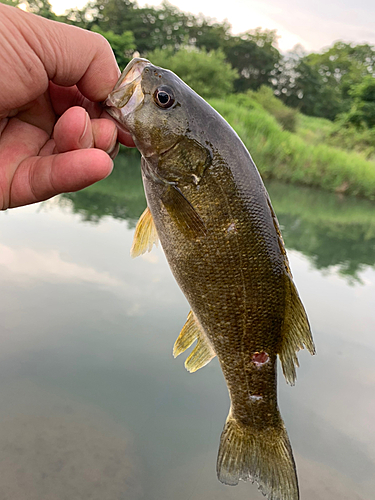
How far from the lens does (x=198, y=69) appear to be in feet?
69.2

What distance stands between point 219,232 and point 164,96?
0.51 metres

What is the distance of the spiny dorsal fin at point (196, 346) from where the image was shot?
1.52m

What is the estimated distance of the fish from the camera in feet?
4.31

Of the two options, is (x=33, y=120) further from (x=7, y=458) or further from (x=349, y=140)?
(x=349, y=140)

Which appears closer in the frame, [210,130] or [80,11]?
[210,130]

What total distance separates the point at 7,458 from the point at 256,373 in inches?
79.1

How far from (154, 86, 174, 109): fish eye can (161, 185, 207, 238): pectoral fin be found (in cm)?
28

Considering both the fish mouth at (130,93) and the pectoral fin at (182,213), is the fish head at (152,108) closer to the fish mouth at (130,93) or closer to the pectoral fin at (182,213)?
the fish mouth at (130,93)

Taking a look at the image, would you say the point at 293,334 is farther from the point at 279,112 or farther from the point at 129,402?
the point at 279,112

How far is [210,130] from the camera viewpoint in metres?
1.33

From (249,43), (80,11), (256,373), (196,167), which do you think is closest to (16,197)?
(196,167)

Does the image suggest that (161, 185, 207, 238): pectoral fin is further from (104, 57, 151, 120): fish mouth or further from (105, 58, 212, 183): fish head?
(104, 57, 151, 120): fish mouth

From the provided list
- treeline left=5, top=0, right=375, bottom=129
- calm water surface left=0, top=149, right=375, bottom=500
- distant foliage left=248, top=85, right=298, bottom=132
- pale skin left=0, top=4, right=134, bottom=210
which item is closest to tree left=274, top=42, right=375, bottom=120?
treeline left=5, top=0, right=375, bottom=129

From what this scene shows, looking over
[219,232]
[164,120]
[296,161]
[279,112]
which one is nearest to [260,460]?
[219,232]
